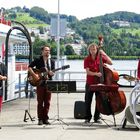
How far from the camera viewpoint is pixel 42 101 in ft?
37.6

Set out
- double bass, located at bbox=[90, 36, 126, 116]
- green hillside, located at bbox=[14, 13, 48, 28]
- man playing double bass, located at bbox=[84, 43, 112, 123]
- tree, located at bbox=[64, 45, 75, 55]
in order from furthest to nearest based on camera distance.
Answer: green hillside, located at bbox=[14, 13, 48, 28]
tree, located at bbox=[64, 45, 75, 55]
man playing double bass, located at bbox=[84, 43, 112, 123]
double bass, located at bbox=[90, 36, 126, 116]

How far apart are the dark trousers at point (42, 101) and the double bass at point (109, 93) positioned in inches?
40.9

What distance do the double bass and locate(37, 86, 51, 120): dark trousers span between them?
3.41 feet

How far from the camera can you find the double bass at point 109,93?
35.9 ft

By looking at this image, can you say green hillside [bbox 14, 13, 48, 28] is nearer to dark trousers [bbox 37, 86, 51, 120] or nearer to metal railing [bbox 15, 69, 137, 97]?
metal railing [bbox 15, 69, 137, 97]

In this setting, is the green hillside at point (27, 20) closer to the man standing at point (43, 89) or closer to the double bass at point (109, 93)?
the man standing at point (43, 89)

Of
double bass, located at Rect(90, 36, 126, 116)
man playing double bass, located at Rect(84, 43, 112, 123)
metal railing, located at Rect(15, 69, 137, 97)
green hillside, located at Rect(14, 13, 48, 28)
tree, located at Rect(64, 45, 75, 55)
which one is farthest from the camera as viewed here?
green hillside, located at Rect(14, 13, 48, 28)

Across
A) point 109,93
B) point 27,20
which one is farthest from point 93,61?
point 27,20

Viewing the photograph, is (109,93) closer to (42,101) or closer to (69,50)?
(42,101)

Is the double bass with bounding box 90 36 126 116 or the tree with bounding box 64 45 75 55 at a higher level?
the tree with bounding box 64 45 75 55

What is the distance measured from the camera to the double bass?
35.9 ft

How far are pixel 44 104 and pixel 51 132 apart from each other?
1.37 m

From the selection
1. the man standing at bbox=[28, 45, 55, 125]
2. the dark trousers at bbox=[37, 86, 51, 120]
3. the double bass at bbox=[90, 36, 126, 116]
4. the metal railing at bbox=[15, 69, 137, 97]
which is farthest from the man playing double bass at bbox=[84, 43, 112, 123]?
the metal railing at bbox=[15, 69, 137, 97]

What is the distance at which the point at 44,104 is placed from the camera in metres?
11.5
